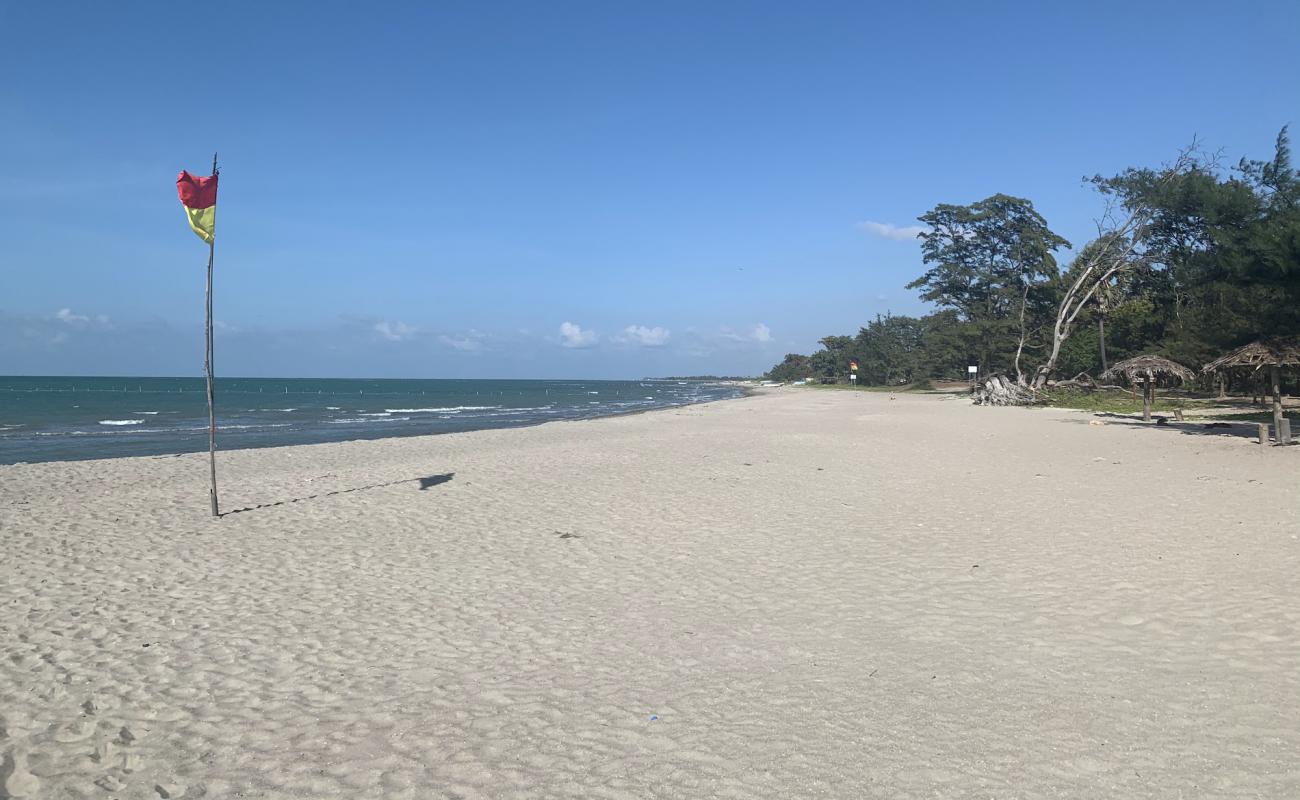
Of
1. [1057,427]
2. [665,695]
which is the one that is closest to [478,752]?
[665,695]

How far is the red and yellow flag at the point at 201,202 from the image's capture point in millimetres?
8617

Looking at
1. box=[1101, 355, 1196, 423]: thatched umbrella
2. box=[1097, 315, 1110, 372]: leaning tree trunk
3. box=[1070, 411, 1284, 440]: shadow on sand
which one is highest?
box=[1097, 315, 1110, 372]: leaning tree trunk

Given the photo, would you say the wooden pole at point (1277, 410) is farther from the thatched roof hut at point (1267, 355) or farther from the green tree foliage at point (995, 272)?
the green tree foliage at point (995, 272)

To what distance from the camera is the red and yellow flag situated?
862 centimetres

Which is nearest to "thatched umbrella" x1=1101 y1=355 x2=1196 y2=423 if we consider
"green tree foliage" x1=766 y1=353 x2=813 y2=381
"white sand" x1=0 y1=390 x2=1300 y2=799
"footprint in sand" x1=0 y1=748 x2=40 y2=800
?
"white sand" x1=0 y1=390 x2=1300 y2=799

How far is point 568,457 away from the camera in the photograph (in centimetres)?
1642

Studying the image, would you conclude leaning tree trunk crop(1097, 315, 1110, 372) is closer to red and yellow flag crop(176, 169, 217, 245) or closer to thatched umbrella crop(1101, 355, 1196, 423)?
thatched umbrella crop(1101, 355, 1196, 423)

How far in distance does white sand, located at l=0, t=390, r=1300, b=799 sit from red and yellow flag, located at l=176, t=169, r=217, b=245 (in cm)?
360

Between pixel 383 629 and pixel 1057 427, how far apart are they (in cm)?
2254

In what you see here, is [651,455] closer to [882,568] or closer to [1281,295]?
[882,568]

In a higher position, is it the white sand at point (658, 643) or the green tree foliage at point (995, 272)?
the green tree foliage at point (995, 272)

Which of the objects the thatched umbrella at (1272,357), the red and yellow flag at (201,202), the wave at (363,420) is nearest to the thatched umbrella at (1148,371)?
the thatched umbrella at (1272,357)

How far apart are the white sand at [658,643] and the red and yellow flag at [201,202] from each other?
360 cm

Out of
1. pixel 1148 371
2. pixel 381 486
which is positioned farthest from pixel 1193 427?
pixel 381 486
